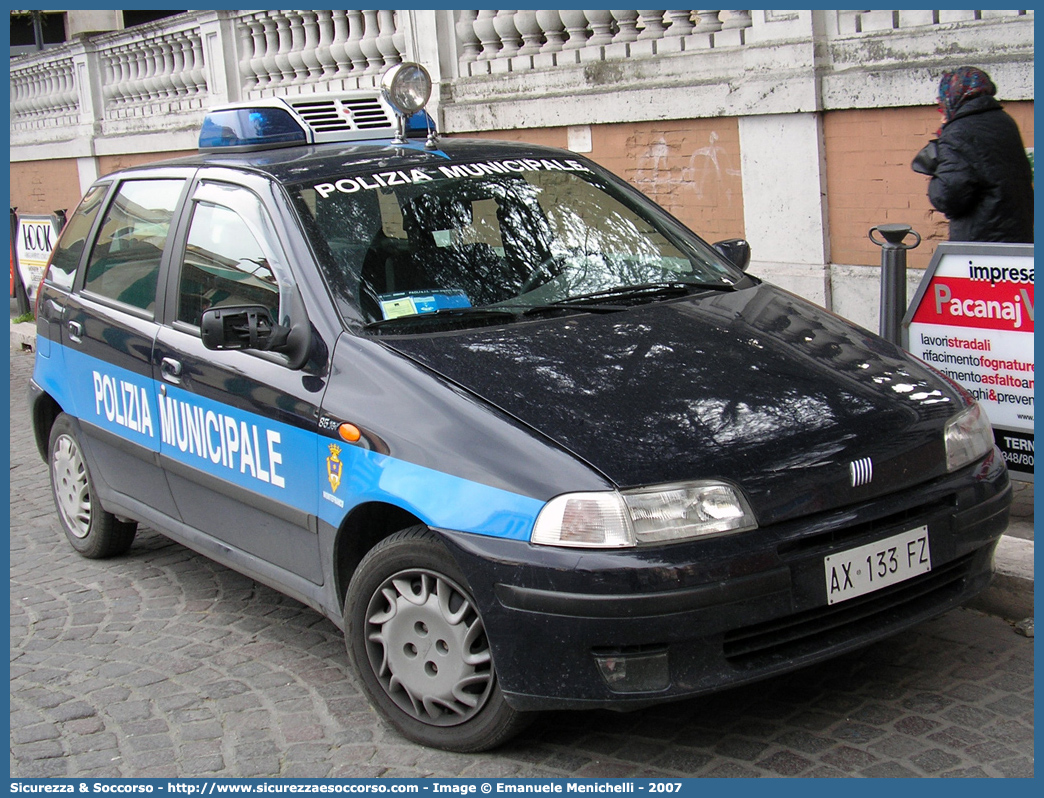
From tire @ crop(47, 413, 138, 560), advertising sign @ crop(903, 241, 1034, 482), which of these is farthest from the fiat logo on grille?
tire @ crop(47, 413, 138, 560)

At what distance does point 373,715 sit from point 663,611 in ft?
4.21

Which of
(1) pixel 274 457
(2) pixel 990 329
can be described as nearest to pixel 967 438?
(2) pixel 990 329

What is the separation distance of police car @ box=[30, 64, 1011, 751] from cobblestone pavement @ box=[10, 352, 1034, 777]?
10.9 inches

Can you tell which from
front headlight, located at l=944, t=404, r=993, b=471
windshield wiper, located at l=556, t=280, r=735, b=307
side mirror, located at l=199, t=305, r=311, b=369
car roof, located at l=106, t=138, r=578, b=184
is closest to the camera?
front headlight, located at l=944, t=404, r=993, b=471

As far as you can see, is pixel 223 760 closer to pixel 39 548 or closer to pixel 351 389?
pixel 351 389

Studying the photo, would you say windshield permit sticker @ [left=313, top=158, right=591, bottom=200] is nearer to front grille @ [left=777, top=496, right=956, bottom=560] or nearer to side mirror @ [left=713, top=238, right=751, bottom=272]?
side mirror @ [left=713, top=238, right=751, bottom=272]

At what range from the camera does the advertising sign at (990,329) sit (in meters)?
4.83

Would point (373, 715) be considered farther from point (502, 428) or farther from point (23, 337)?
point (23, 337)

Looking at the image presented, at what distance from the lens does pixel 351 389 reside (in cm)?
376

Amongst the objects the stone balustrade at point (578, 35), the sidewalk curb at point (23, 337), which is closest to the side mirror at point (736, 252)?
the stone balustrade at point (578, 35)

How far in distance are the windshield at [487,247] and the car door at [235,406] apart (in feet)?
0.90

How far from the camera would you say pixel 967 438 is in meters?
3.77

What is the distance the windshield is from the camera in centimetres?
411

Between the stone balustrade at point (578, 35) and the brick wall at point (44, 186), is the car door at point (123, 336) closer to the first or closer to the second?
the stone balustrade at point (578, 35)
